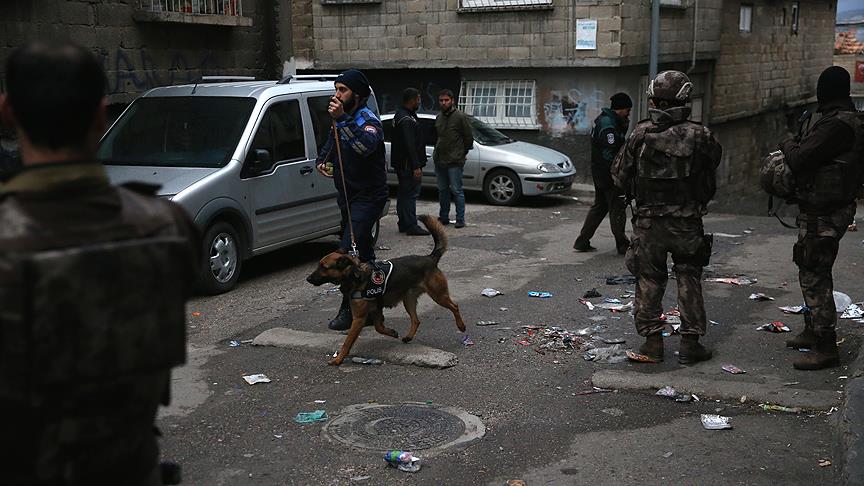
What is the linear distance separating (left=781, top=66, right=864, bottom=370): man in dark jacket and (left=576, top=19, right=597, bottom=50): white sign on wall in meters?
11.1

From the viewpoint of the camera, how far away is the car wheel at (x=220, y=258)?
8.33 m

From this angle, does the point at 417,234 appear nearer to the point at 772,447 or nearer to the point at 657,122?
the point at 657,122

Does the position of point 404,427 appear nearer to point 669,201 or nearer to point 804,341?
point 669,201

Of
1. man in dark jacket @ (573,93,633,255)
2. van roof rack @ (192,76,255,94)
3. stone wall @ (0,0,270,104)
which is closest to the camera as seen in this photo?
van roof rack @ (192,76,255,94)

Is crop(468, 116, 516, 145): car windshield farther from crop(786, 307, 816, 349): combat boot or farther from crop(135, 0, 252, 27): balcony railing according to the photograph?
crop(786, 307, 816, 349): combat boot

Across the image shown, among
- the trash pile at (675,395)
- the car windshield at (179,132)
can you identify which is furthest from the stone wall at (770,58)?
the trash pile at (675,395)

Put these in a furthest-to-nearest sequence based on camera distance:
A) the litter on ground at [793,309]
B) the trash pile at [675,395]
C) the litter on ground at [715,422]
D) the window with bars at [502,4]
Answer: the window with bars at [502,4]
the litter on ground at [793,309]
the trash pile at [675,395]
the litter on ground at [715,422]

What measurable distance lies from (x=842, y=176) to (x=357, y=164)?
336 centimetres

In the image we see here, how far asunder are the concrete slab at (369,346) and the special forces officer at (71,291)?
4.14 m

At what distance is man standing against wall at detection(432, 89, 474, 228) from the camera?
12.6 m

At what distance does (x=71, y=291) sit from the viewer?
2100mm

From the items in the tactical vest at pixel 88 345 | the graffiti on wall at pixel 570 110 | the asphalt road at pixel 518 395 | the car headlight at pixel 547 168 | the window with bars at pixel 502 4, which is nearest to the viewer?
the tactical vest at pixel 88 345

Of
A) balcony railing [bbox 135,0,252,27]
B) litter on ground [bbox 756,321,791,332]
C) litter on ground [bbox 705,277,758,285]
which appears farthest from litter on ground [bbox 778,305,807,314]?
balcony railing [bbox 135,0,252,27]

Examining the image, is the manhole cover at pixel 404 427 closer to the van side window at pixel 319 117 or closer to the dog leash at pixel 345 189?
the dog leash at pixel 345 189
